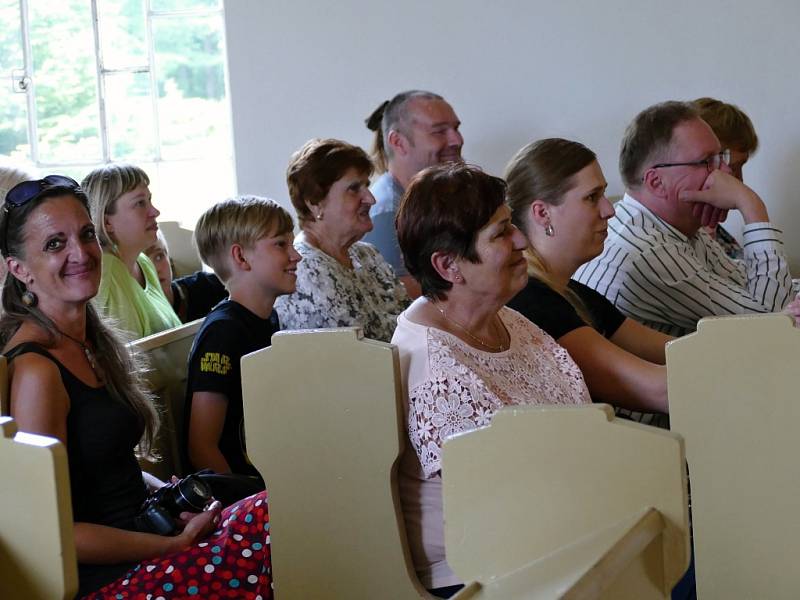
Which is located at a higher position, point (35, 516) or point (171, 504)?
point (35, 516)

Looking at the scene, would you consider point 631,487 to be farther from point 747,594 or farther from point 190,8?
point 190,8

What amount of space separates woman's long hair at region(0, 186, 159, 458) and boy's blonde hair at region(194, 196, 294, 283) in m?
0.61

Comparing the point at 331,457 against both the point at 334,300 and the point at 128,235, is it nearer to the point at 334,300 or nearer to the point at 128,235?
the point at 334,300

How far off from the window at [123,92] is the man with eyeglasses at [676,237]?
2110 millimetres

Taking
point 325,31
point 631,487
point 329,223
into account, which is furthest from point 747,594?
point 325,31

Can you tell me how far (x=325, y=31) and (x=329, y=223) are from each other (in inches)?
56.8

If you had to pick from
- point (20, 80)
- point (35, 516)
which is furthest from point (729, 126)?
point (20, 80)

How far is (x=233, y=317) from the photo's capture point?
244 cm

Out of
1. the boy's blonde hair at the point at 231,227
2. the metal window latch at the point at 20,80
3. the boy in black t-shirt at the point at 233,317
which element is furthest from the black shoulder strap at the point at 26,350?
the metal window latch at the point at 20,80

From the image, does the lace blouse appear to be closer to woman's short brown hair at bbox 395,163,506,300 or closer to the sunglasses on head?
woman's short brown hair at bbox 395,163,506,300

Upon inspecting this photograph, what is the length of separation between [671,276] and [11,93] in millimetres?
3041

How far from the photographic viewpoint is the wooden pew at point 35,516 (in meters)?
1.19

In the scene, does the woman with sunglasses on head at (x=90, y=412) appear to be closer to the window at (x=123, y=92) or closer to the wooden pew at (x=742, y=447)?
the wooden pew at (x=742, y=447)

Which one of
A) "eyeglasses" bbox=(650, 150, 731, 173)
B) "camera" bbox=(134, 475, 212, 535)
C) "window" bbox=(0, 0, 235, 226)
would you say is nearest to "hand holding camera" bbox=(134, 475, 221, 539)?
"camera" bbox=(134, 475, 212, 535)
